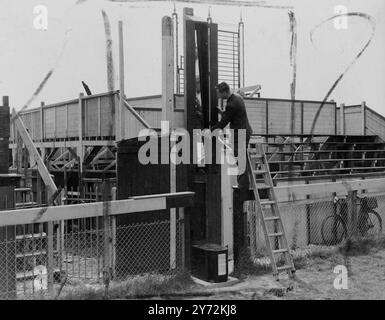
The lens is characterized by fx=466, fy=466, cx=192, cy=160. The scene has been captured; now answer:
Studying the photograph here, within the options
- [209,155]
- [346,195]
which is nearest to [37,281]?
[209,155]

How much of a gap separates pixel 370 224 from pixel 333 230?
3.99 ft

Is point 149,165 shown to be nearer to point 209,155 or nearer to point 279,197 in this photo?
point 209,155

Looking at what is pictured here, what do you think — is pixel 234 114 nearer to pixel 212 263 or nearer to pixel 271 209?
pixel 271 209

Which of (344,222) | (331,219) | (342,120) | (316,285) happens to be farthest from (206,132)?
(342,120)

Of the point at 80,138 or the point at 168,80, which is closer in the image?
the point at 168,80

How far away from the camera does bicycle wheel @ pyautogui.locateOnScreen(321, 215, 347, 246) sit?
35.9ft

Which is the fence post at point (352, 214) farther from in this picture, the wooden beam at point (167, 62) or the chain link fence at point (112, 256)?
the wooden beam at point (167, 62)

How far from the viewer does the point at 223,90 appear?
301 inches

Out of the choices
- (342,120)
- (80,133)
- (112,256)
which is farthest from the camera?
(342,120)

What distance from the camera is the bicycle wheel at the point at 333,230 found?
430 inches

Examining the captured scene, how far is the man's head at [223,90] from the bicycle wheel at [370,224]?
18.7 feet

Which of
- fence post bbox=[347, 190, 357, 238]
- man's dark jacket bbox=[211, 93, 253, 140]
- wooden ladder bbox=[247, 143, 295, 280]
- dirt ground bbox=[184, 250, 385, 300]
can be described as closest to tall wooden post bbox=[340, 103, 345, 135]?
fence post bbox=[347, 190, 357, 238]
